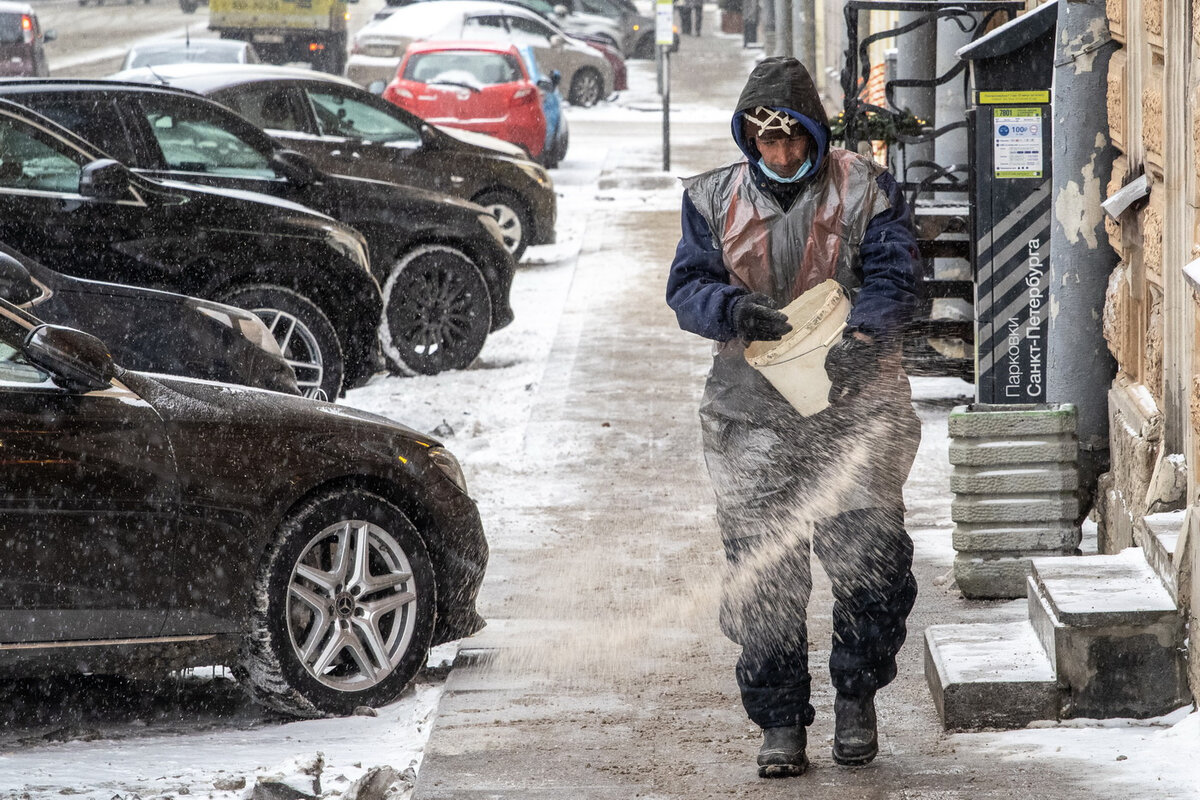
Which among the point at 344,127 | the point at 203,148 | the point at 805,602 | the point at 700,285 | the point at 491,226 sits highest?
the point at 344,127

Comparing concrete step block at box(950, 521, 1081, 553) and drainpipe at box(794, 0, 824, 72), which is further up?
drainpipe at box(794, 0, 824, 72)

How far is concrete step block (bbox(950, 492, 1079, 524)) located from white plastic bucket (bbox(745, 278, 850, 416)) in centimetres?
188

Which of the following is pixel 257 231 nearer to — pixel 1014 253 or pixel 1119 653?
pixel 1014 253

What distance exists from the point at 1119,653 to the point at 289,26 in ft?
99.6

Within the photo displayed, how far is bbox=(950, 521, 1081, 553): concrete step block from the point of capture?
19.6 feet

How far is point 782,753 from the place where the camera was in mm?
4320

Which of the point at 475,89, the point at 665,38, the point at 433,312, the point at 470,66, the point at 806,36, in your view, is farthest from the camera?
the point at 665,38

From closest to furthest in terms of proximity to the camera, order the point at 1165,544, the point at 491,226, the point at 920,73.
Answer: the point at 1165,544
the point at 491,226
the point at 920,73

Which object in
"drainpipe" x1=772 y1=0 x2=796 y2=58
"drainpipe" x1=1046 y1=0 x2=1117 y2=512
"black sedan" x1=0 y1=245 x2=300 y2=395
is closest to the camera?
"drainpipe" x1=1046 y1=0 x2=1117 y2=512

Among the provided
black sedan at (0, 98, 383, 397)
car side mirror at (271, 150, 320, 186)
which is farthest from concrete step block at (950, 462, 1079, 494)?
car side mirror at (271, 150, 320, 186)

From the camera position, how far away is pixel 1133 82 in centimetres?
586

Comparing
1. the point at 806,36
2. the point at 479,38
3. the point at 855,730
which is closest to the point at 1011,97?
the point at 855,730

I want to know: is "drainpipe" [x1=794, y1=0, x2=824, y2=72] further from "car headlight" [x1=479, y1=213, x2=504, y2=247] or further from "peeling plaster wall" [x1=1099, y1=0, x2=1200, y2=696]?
"peeling plaster wall" [x1=1099, y1=0, x2=1200, y2=696]

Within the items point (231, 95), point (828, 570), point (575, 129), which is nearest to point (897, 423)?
point (828, 570)
